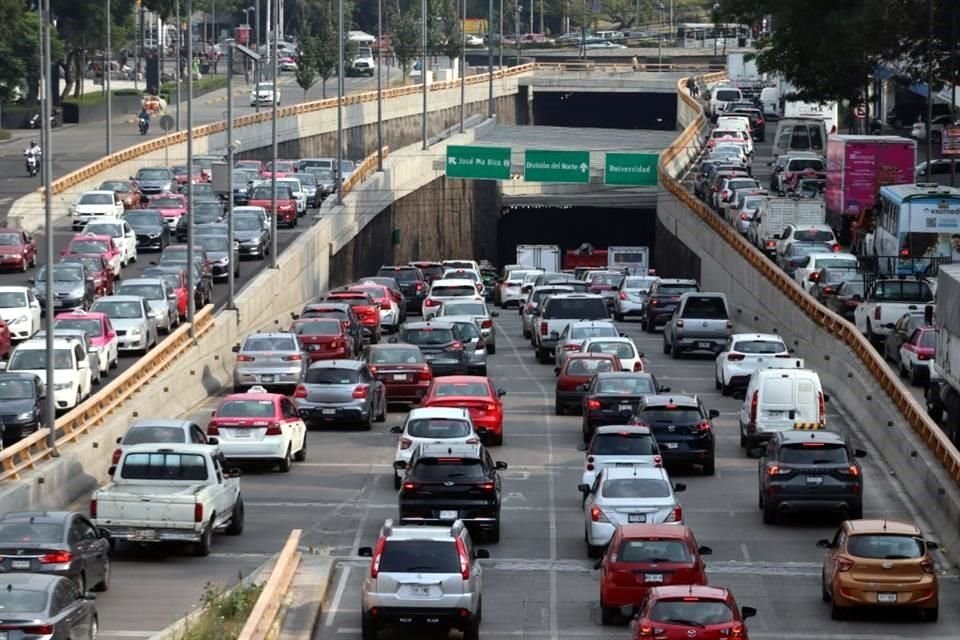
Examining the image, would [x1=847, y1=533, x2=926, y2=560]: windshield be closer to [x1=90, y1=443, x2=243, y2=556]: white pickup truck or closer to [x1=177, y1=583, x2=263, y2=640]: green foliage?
[x1=177, y1=583, x2=263, y2=640]: green foliage

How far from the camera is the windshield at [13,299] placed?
165 feet

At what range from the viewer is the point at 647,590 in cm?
2570

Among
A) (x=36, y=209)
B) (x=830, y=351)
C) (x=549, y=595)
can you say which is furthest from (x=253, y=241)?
(x=549, y=595)

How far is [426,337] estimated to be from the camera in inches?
1976

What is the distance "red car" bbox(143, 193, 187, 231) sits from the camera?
244ft

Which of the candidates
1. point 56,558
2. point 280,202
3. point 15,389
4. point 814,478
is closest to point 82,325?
point 15,389

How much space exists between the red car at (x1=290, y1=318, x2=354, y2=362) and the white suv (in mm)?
25237

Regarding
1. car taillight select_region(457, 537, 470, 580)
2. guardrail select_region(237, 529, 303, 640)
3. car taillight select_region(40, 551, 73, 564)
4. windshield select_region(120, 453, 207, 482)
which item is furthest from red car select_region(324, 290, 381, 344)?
car taillight select_region(457, 537, 470, 580)

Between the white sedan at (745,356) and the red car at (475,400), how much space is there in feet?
27.4

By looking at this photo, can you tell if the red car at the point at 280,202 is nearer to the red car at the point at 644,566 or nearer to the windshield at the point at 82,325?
the windshield at the point at 82,325

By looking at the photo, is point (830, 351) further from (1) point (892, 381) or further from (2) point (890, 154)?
(2) point (890, 154)

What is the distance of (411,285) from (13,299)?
830 inches

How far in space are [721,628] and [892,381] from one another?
19.8m

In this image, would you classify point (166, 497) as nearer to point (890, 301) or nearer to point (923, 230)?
point (890, 301)
